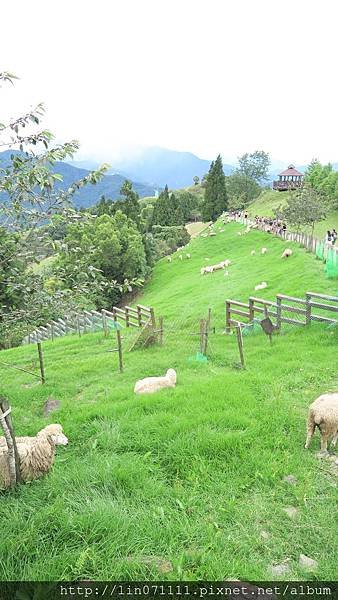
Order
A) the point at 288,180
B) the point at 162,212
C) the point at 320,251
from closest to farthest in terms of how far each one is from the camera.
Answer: the point at 320,251, the point at 162,212, the point at 288,180

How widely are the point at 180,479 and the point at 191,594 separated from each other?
196 cm

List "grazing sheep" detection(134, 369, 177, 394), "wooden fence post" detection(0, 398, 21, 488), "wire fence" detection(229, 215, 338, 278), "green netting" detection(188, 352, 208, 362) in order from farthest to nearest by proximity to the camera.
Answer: "wire fence" detection(229, 215, 338, 278)
"green netting" detection(188, 352, 208, 362)
"grazing sheep" detection(134, 369, 177, 394)
"wooden fence post" detection(0, 398, 21, 488)

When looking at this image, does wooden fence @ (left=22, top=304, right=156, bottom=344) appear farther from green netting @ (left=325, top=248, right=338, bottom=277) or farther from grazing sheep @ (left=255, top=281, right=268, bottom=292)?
green netting @ (left=325, top=248, right=338, bottom=277)

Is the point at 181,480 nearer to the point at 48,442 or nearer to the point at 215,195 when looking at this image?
the point at 48,442

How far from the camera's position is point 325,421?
667 centimetres

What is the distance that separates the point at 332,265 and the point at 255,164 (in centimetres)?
10715

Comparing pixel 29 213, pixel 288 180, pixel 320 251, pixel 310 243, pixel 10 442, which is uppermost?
pixel 288 180

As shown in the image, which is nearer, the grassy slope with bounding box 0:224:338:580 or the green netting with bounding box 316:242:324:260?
the grassy slope with bounding box 0:224:338:580

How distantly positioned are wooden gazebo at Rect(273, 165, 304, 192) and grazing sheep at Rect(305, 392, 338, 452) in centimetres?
8275

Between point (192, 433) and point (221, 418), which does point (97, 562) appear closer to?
point (192, 433)

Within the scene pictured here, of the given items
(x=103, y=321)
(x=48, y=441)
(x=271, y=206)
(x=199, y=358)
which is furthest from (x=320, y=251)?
(x=271, y=206)

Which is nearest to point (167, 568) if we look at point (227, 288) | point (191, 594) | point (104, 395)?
point (191, 594)

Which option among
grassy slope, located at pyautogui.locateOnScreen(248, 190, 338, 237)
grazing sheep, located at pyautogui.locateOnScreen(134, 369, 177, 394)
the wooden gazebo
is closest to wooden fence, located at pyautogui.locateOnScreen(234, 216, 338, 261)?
grassy slope, located at pyautogui.locateOnScreen(248, 190, 338, 237)

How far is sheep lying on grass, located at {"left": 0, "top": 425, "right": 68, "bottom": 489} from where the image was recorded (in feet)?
19.0
